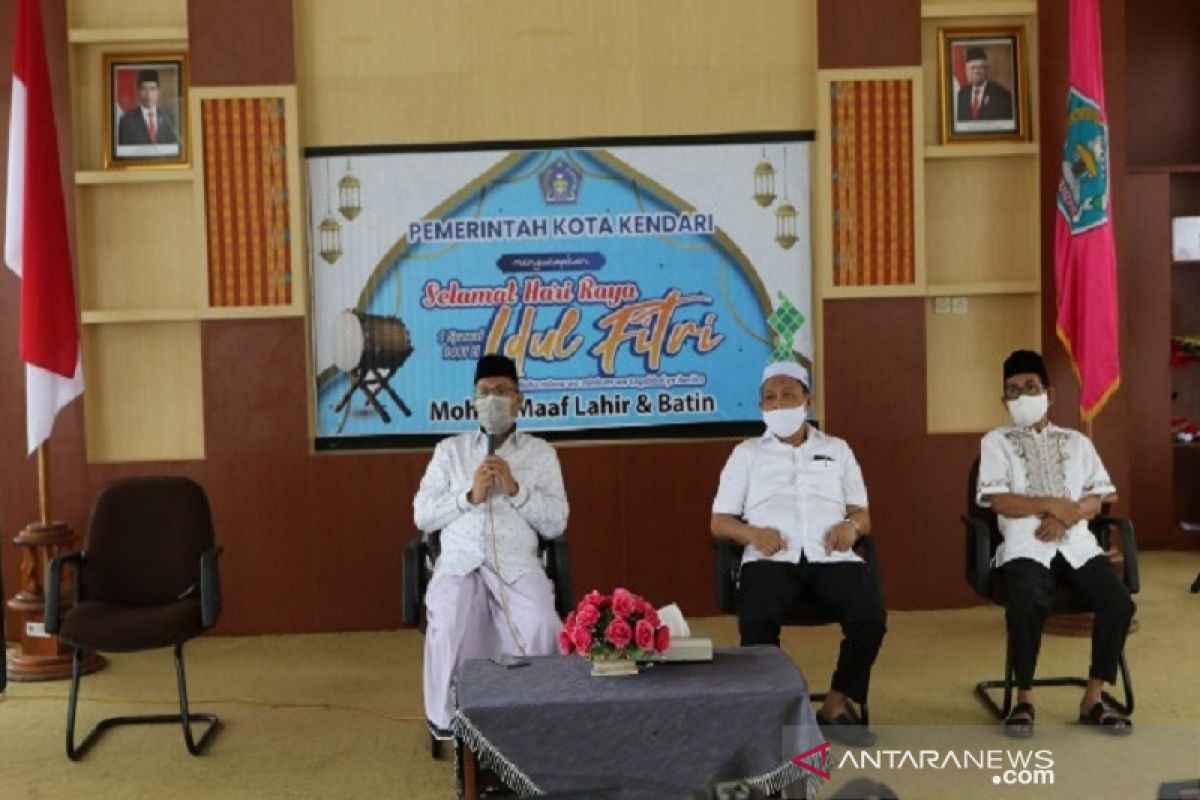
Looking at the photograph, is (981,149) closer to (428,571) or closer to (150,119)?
(428,571)

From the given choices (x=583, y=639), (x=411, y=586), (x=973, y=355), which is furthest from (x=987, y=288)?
(x=583, y=639)

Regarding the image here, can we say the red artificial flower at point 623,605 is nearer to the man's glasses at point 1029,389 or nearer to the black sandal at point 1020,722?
the black sandal at point 1020,722

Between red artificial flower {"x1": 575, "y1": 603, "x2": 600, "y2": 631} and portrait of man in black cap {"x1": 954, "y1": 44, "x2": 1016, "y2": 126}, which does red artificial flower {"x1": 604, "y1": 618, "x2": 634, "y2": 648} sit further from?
portrait of man in black cap {"x1": 954, "y1": 44, "x2": 1016, "y2": 126}

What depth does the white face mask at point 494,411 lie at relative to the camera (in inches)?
212

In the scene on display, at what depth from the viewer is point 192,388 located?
7012 millimetres

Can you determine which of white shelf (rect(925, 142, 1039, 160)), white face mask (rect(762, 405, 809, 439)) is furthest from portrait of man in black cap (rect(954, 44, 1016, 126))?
white face mask (rect(762, 405, 809, 439))

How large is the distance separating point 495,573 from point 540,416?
5.80ft

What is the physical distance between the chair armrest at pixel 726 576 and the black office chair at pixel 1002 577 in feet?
2.76

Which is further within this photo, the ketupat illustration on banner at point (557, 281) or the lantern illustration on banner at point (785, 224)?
the lantern illustration on banner at point (785, 224)

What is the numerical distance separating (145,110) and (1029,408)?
157 inches

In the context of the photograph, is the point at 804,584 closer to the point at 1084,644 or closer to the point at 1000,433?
the point at 1000,433

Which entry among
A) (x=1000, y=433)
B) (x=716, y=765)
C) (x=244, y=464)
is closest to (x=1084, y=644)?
(x=1000, y=433)

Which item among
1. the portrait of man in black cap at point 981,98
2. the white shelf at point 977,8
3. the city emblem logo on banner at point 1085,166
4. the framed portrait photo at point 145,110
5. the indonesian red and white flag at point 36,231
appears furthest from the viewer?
A: the portrait of man in black cap at point 981,98

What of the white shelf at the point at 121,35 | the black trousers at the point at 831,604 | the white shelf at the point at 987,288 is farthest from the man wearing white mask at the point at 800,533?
the white shelf at the point at 121,35
